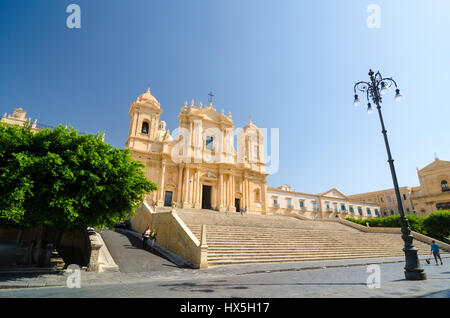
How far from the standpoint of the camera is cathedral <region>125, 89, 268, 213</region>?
26.2 m

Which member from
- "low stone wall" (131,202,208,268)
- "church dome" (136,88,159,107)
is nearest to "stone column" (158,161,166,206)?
"low stone wall" (131,202,208,268)

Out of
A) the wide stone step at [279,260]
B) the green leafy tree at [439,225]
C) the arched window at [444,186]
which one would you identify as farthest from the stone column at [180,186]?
the arched window at [444,186]

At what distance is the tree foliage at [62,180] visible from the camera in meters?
7.49

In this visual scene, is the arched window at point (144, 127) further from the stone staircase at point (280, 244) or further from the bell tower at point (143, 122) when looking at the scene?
the stone staircase at point (280, 244)

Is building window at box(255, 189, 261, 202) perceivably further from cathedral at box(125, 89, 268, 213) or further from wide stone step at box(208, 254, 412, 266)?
wide stone step at box(208, 254, 412, 266)

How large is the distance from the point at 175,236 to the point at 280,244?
21.4 ft

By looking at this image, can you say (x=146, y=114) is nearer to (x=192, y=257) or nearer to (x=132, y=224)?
(x=132, y=224)

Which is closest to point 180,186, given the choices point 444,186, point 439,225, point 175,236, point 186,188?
point 186,188

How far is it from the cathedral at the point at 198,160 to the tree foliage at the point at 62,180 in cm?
1522

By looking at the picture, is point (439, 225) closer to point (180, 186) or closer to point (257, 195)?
point (257, 195)

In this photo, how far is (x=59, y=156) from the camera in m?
8.24

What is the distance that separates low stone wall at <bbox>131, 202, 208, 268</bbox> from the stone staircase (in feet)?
2.60
